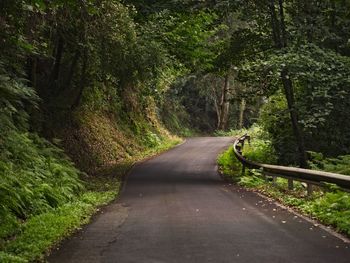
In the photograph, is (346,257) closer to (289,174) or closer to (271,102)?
(289,174)

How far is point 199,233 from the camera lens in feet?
28.1

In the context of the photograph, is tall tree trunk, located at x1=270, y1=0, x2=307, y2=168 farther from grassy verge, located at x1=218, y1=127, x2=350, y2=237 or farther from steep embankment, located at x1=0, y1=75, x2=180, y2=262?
steep embankment, located at x1=0, y1=75, x2=180, y2=262

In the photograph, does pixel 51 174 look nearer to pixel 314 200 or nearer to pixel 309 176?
pixel 309 176

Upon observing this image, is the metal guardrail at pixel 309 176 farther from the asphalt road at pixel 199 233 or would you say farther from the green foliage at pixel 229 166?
the green foliage at pixel 229 166

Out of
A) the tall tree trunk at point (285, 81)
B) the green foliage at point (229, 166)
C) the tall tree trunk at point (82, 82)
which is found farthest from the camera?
the green foliage at point (229, 166)

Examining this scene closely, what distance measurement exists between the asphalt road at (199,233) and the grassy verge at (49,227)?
0.27 metres

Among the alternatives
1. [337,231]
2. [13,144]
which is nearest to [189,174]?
[13,144]

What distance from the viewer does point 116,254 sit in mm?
7344

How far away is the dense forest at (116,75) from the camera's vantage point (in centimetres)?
1106

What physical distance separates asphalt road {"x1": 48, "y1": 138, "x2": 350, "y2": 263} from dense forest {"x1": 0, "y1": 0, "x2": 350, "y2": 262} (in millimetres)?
790

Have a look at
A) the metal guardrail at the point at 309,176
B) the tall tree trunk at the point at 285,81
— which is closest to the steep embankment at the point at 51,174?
the metal guardrail at the point at 309,176

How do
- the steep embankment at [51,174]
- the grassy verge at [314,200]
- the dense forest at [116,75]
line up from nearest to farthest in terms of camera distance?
the steep embankment at [51,174], the grassy verge at [314,200], the dense forest at [116,75]

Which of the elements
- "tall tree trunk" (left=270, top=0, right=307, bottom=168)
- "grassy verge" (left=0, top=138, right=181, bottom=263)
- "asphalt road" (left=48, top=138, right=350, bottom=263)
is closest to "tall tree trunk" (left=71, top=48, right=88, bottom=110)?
"grassy verge" (left=0, top=138, right=181, bottom=263)

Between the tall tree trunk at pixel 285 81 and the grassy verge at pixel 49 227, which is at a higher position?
the tall tree trunk at pixel 285 81
